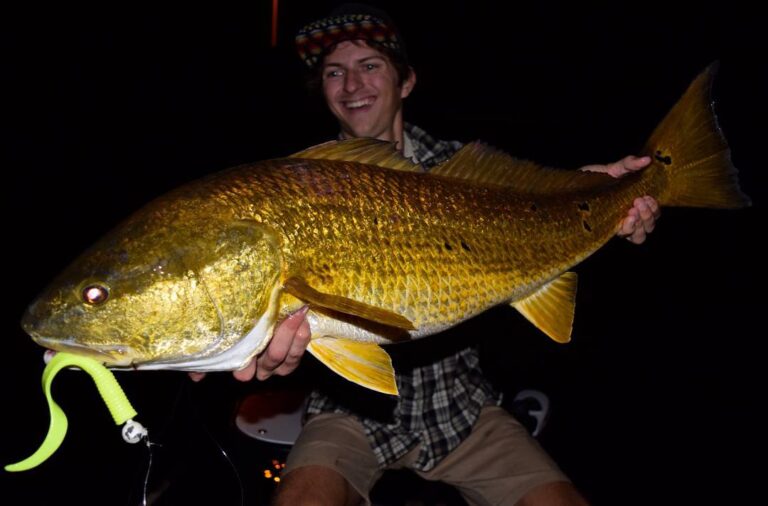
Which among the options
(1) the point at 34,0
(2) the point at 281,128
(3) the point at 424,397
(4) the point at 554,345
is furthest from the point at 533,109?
(1) the point at 34,0

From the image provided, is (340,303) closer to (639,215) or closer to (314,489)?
(314,489)

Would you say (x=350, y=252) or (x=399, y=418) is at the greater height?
(x=350, y=252)

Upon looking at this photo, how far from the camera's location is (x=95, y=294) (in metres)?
1.20

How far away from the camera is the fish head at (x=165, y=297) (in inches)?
47.2

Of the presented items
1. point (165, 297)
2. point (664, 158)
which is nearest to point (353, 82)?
point (664, 158)

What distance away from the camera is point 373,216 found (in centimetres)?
150

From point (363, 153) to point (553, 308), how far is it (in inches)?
36.8

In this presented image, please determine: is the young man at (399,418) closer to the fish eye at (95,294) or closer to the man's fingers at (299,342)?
the man's fingers at (299,342)

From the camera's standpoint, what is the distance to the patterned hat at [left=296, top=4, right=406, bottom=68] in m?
2.65

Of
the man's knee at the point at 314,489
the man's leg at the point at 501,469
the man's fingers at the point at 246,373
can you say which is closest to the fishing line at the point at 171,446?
the man's knee at the point at 314,489

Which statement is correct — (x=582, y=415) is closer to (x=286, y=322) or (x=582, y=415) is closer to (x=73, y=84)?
(x=286, y=322)

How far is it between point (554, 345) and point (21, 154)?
16.0m

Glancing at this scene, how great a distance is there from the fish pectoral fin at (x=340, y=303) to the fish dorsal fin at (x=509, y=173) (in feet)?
1.93

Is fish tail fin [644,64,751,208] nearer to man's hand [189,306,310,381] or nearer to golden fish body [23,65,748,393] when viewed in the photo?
golden fish body [23,65,748,393]
